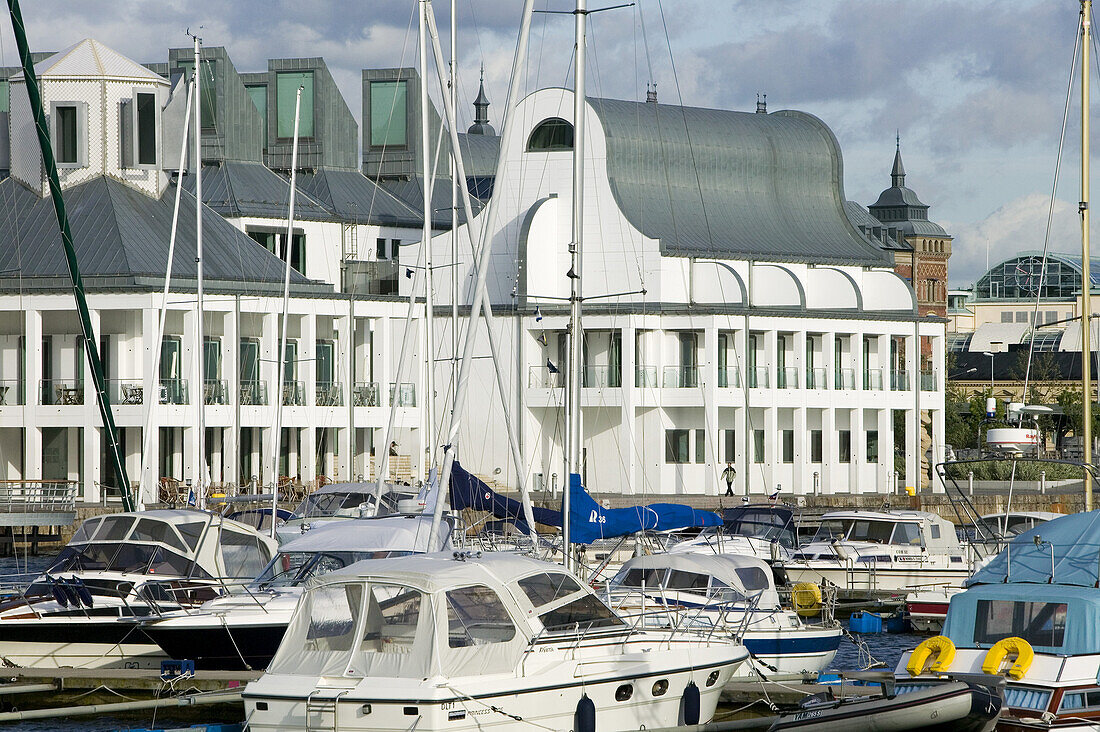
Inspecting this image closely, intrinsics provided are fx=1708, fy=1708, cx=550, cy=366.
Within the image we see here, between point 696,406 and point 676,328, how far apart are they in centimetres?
323

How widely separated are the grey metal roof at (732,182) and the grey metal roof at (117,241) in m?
14.3

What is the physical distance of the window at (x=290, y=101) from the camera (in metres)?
81.5

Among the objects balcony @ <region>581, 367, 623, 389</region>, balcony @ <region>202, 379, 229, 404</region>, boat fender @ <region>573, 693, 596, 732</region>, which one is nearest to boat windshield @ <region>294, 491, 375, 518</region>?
balcony @ <region>202, 379, 229, 404</region>

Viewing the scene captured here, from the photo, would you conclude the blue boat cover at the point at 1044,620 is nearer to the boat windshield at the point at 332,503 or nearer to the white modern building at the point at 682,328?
the boat windshield at the point at 332,503

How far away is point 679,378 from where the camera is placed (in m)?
67.8

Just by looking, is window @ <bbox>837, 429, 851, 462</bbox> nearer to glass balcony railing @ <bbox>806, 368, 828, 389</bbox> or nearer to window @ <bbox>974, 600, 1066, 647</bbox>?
glass balcony railing @ <bbox>806, 368, 828, 389</bbox>

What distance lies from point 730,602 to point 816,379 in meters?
44.1

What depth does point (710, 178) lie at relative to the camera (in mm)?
74688

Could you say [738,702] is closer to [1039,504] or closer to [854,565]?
[854,565]

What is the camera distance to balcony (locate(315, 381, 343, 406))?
217ft

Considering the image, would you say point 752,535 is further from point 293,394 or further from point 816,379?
point 816,379

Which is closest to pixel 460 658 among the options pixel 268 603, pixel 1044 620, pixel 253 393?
pixel 1044 620

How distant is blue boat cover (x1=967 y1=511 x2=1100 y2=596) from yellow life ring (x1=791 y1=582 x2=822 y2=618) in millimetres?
13553

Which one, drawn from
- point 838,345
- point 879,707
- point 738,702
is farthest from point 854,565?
point 838,345
